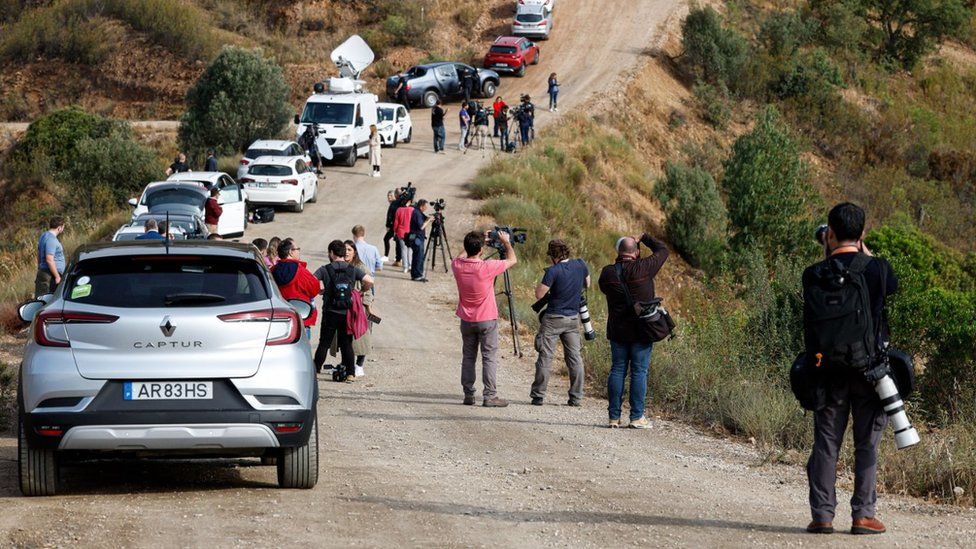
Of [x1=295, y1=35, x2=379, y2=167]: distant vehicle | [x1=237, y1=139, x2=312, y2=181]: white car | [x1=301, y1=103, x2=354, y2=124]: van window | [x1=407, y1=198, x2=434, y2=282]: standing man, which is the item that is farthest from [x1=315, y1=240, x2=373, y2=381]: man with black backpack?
[x1=301, y1=103, x2=354, y2=124]: van window

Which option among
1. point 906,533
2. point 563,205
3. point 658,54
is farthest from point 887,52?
point 906,533

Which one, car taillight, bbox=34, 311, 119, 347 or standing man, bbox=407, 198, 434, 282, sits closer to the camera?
car taillight, bbox=34, 311, 119, 347

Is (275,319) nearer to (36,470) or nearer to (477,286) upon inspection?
(36,470)

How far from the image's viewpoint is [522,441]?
37.3ft

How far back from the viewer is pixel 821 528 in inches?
298

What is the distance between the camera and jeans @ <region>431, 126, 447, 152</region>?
4497 cm

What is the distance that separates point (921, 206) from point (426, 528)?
2051 inches

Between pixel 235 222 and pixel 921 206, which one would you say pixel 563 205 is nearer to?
pixel 235 222

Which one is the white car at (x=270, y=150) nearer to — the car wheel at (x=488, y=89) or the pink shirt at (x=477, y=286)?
the car wheel at (x=488, y=89)

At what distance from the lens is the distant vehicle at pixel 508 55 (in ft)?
192

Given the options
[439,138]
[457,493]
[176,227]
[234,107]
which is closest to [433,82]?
[439,138]

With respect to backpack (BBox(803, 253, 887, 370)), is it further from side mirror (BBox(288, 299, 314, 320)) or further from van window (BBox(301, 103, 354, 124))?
van window (BBox(301, 103, 354, 124))

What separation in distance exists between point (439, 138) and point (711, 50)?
21.2 meters

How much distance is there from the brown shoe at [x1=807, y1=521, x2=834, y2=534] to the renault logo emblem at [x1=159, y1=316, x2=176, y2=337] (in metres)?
4.16
